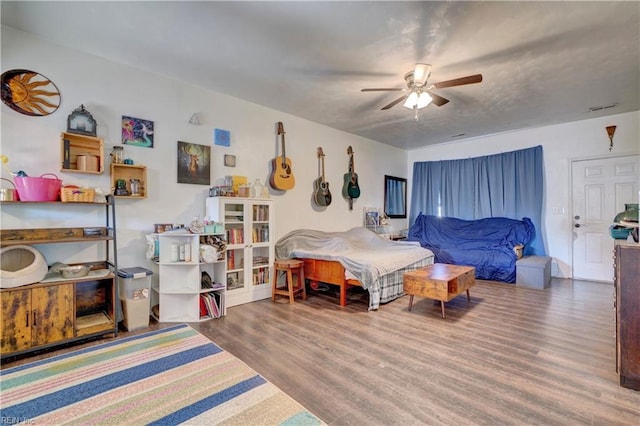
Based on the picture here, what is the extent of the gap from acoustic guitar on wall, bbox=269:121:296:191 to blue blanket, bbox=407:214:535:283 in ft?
9.68

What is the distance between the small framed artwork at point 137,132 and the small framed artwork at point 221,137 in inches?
28.4

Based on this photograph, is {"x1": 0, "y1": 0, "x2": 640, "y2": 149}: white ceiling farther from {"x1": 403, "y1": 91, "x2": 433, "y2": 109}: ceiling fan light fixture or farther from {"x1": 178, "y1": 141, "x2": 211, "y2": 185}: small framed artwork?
{"x1": 178, "y1": 141, "x2": 211, "y2": 185}: small framed artwork

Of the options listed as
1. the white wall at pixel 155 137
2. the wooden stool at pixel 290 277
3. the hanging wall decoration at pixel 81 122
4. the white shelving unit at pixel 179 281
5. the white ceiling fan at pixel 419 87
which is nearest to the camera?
the white wall at pixel 155 137

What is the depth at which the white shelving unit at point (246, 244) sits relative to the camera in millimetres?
3521

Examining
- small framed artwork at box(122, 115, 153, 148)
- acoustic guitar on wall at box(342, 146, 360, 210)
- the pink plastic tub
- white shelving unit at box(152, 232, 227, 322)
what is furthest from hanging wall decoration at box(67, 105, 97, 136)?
acoustic guitar on wall at box(342, 146, 360, 210)

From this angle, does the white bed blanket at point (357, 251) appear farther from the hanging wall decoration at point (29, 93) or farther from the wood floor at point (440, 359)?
the hanging wall decoration at point (29, 93)

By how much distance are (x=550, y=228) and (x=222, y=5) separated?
5.83 metres

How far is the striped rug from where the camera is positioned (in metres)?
1.58

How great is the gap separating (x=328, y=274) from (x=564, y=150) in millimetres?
4577

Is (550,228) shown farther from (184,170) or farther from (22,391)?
(22,391)

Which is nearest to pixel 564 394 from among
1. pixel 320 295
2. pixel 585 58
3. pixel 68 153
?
pixel 320 295

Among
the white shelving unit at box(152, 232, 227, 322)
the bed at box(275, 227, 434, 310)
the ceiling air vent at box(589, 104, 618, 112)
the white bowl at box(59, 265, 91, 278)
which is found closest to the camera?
the white bowl at box(59, 265, 91, 278)

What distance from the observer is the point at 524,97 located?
12.4 feet

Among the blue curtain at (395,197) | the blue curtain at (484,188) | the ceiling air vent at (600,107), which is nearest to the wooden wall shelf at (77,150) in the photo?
the blue curtain at (395,197)
